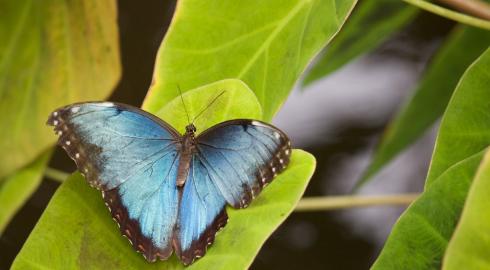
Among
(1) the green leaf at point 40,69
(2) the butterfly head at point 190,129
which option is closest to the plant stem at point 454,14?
(2) the butterfly head at point 190,129

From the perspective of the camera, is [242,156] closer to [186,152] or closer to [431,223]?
[186,152]

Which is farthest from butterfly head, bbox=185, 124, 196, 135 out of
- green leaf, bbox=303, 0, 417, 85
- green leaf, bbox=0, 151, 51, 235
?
green leaf, bbox=303, 0, 417, 85

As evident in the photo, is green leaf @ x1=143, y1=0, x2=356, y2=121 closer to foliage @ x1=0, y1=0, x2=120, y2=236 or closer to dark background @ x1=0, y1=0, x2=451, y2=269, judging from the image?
foliage @ x1=0, y1=0, x2=120, y2=236

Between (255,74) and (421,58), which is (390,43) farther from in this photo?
(255,74)

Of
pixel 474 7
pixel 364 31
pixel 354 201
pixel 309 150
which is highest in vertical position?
pixel 474 7

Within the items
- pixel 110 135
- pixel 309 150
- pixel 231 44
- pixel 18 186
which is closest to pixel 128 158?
pixel 110 135

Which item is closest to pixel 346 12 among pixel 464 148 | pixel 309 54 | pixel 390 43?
pixel 309 54
